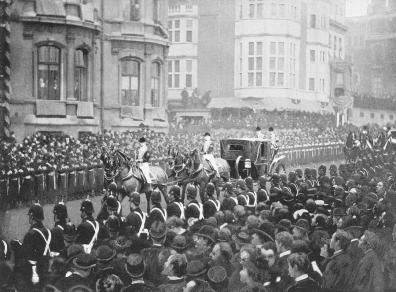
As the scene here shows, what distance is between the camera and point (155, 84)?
18719 mm

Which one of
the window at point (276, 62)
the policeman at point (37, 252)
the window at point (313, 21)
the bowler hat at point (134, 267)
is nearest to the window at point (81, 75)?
the window at point (276, 62)

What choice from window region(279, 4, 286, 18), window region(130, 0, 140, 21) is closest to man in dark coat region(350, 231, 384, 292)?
window region(279, 4, 286, 18)

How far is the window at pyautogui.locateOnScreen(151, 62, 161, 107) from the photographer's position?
1794 cm

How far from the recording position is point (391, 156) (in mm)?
21359

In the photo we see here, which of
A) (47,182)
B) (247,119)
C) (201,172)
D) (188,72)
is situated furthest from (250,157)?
(47,182)

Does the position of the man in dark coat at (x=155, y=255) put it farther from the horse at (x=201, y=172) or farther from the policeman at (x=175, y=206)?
the horse at (x=201, y=172)

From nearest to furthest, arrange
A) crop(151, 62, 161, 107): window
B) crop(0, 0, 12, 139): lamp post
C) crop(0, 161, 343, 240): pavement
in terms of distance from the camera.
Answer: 1. crop(0, 161, 343, 240): pavement
2. crop(0, 0, 12, 139): lamp post
3. crop(151, 62, 161, 107): window

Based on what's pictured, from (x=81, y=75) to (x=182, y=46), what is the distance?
134 inches

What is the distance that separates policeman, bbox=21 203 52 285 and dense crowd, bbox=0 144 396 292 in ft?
0.05

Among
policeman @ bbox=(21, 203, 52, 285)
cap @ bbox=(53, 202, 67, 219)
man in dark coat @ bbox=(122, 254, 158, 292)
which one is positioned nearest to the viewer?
man in dark coat @ bbox=(122, 254, 158, 292)

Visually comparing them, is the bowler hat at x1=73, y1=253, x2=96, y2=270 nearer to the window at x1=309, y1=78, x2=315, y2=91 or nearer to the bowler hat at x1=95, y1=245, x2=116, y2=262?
the bowler hat at x1=95, y1=245, x2=116, y2=262

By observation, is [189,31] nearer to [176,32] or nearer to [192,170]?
[176,32]

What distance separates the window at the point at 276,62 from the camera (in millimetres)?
18364

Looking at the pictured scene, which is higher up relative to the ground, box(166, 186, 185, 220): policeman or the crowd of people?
the crowd of people
